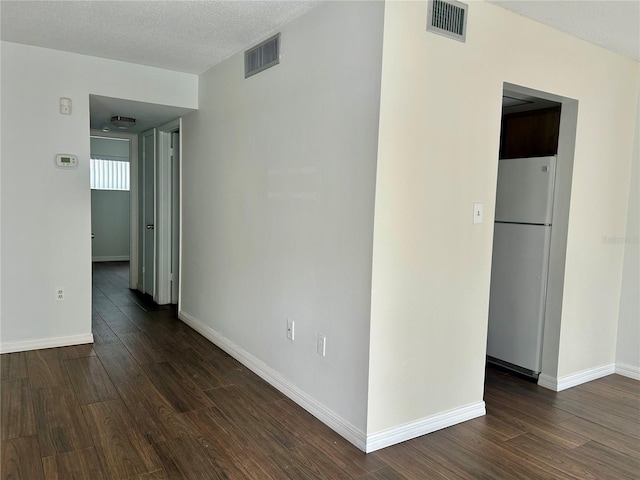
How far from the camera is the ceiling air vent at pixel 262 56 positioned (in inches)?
123

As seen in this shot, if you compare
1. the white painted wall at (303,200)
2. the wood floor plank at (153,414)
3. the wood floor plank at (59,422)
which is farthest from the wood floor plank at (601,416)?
the wood floor plank at (59,422)

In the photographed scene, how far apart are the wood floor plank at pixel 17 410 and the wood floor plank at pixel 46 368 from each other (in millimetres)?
80

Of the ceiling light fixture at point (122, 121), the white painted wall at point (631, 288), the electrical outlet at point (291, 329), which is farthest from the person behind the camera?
the ceiling light fixture at point (122, 121)

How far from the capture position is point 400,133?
2.32m

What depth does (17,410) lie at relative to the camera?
107 inches

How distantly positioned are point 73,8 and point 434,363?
3134 mm

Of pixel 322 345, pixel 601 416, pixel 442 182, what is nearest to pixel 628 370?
pixel 601 416

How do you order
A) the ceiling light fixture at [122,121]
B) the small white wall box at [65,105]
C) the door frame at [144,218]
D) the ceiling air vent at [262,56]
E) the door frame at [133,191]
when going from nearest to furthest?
1. the ceiling air vent at [262,56]
2. the small white wall box at [65,105]
3. the ceiling light fixture at [122,121]
4. the door frame at [144,218]
5. the door frame at [133,191]

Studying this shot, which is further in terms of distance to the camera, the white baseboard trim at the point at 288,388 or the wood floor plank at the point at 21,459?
the white baseboard trim at the point at 288,388

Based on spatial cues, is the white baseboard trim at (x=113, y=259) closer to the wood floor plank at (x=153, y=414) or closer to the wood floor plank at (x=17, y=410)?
the wood floor plank at (x=17, y=410)

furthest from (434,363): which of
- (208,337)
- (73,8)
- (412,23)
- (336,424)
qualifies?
(73,8)

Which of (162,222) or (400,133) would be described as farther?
(162,222)

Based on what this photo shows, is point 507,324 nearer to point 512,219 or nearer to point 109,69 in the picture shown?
point 512,219

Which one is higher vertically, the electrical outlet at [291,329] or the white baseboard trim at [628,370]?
the electrical outlet at [291,329]
